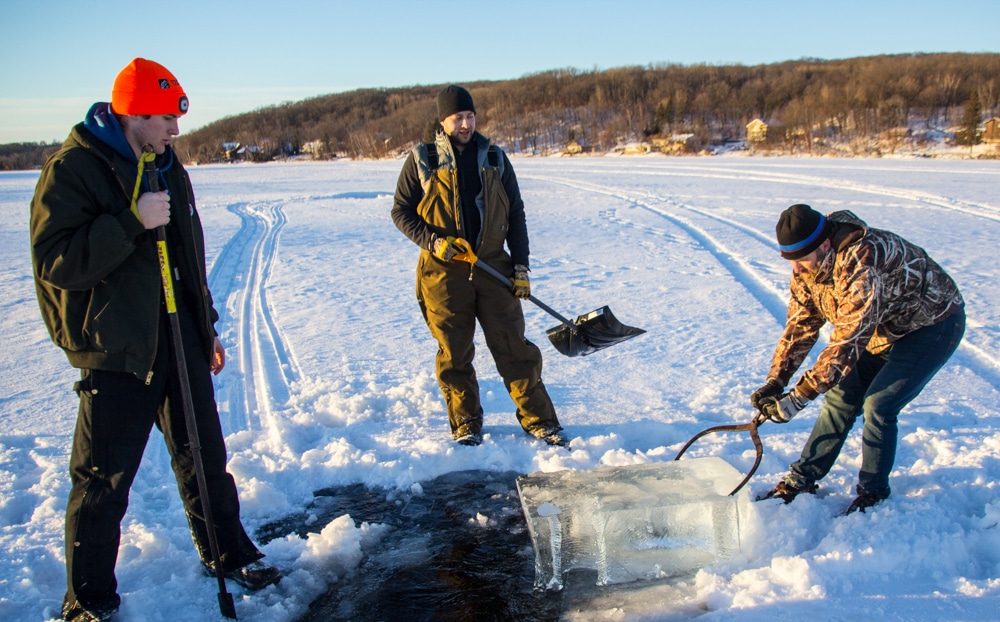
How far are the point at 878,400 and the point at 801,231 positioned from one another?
2.98 ft

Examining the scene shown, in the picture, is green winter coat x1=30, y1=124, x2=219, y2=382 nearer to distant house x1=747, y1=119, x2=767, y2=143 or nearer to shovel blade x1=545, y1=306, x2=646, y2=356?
shovel blade x1=545, y1=306, x2=646, y2=356

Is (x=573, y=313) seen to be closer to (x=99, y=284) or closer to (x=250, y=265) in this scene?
(x=99, y=284)

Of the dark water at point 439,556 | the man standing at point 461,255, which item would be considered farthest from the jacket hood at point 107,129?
the dark water at point 439,556

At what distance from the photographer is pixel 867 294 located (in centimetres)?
279

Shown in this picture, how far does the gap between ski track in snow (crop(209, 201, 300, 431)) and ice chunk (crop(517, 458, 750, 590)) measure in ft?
7.68

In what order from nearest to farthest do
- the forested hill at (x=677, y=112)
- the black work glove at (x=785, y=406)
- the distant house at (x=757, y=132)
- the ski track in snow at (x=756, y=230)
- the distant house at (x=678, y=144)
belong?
1. the black work glove at (x=785, y=406)
2. the ski track in snow at (x=756, y=230)
3. the distant house at (x=678, y=144)
4. the forested hill at (x=677, y=112)
5. the distant house at (x=757, y=132)

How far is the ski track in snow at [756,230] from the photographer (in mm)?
5250

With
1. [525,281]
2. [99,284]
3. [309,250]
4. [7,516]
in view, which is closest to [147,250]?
[99,284]

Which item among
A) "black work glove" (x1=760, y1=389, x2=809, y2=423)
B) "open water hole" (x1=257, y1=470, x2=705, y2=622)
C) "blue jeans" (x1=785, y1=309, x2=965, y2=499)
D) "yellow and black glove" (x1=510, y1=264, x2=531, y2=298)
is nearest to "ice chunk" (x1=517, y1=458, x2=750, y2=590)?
"open water hole" (x1=257, y1=470, x2=705, y2=622)

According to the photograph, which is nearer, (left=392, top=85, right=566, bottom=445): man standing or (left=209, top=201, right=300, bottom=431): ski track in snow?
(left=392, top=85, right=566, bottom=445): man standing

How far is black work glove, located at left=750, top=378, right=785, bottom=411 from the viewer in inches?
122

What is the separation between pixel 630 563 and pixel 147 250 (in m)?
2.23

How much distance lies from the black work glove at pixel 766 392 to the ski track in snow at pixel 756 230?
247 centimetres

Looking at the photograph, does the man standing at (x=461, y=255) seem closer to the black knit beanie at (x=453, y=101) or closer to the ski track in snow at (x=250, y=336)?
the black knit beanie at (x=453, y=101)
